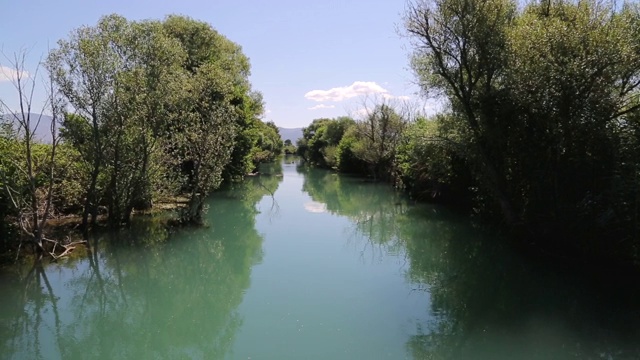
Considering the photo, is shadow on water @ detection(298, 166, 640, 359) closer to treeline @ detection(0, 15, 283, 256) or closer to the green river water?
the green river water

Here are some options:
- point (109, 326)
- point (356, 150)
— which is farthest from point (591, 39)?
point (356, 150)

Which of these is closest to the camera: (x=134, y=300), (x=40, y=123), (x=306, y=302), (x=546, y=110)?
(x=306, y=302)

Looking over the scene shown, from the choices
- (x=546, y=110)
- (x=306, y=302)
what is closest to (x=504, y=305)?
(x=306, y=302)

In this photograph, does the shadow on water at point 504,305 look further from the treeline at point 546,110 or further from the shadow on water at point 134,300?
the shadow on water at point 134,300

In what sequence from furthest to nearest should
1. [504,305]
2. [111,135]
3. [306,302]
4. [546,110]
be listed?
[111,135] < [546,110] < [306,302] < [504,305]

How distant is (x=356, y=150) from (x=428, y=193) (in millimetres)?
→ 18746

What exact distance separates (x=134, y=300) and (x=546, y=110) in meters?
13.5

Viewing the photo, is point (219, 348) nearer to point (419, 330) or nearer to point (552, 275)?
point (419, 330)

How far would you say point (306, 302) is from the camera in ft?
35.8

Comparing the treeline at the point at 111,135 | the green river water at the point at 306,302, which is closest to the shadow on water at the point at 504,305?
the green river water at the point at 306,302

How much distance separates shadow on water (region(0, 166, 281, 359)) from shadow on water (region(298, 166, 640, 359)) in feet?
14.8

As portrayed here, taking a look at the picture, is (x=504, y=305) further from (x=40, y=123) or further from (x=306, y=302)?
(x=40, y=123)

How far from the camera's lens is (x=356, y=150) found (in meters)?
47.8

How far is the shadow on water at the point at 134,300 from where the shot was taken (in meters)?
8.62
